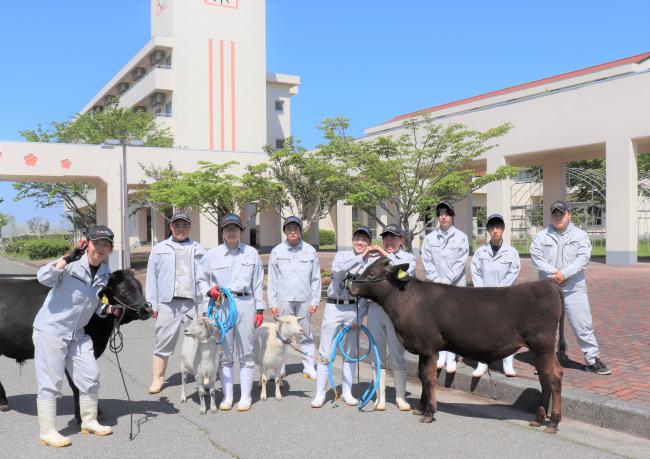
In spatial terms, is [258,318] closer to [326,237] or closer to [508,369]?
[508,369]

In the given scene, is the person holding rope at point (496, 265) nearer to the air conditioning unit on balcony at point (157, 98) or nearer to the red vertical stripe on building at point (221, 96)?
the red vertical stripe on building at point (221, 96)

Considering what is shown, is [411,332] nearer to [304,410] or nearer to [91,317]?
[304,410]

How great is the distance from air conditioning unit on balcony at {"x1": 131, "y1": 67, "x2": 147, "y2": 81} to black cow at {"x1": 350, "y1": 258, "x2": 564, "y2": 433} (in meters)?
48.2

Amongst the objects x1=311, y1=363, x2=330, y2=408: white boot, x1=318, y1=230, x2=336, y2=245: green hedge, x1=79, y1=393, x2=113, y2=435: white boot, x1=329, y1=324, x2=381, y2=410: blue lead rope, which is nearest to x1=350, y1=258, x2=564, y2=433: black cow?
x1=329, y1=324, x2=381, y2=410: blue lead rope

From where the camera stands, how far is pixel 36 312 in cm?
555

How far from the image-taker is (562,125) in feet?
75.7

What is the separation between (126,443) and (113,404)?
1345 mm

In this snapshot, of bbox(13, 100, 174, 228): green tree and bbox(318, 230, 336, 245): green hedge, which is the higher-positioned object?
bbox(13, 100, 174, 228): green tree

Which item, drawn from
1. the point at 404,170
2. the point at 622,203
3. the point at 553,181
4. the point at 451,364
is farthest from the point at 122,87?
the point at 451,364

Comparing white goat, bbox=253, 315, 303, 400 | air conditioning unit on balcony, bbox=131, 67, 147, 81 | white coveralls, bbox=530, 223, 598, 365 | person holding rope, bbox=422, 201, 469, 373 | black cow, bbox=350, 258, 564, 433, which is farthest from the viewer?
air conditioning unit on balcony, bbox=131, 67, 147, 81

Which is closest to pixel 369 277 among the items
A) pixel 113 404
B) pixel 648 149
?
pixel 113 404

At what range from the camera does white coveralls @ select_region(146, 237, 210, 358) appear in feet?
22.4

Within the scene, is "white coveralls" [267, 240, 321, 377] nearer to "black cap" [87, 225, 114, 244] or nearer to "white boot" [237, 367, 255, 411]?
"white boot" [237, 367, 255, 411]

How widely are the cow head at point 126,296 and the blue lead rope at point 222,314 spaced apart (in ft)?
2.66
